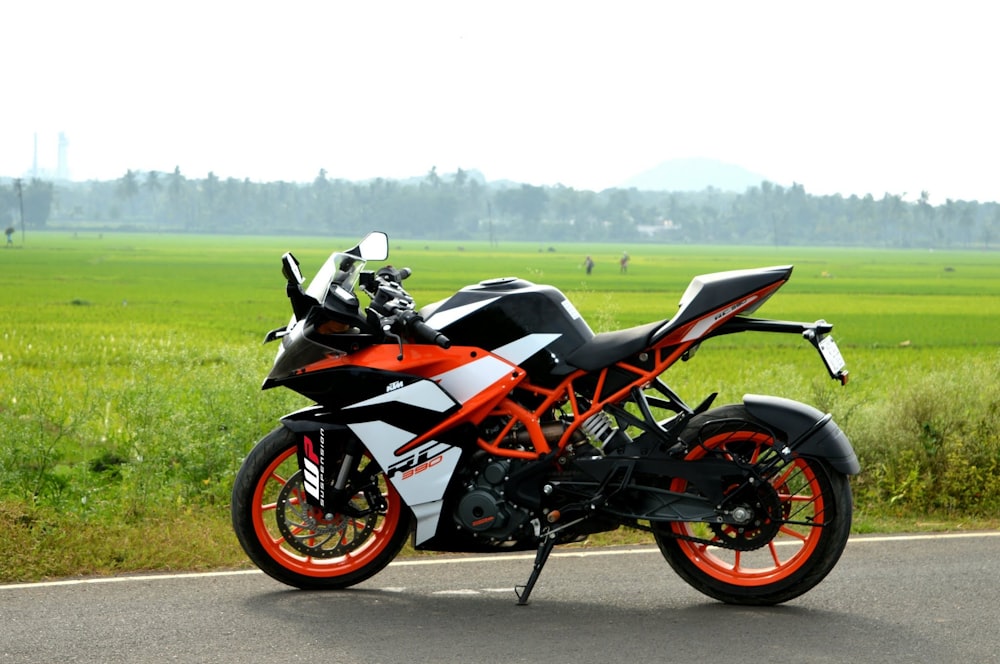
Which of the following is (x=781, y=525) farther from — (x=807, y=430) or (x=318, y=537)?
(x=318, y=537)

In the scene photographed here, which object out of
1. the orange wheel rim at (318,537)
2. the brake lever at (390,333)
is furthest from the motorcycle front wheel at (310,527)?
the brake lever at (390,333)

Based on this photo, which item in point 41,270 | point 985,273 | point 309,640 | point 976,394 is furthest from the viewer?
point 985,273

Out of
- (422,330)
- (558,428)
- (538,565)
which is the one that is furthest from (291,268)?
(538,565)

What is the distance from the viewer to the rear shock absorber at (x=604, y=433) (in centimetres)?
614

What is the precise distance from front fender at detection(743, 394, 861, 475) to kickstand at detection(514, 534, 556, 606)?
1.08 meters

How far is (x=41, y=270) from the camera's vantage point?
6662 cm

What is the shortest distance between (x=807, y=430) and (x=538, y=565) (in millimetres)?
1347

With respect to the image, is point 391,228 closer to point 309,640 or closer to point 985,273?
point 985,273

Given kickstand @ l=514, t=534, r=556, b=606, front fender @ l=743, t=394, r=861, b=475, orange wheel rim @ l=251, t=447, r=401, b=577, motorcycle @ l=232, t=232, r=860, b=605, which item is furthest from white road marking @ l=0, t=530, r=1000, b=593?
front fender @ l=743, t=394, r=861, b=475

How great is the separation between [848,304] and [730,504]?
45.7m

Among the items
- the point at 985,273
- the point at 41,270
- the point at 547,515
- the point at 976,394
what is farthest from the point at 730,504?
the point at 985,273

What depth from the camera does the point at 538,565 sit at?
6.01 metres

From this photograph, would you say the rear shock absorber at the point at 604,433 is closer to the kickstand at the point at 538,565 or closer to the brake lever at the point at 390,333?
the kickstand at the point at 538,565

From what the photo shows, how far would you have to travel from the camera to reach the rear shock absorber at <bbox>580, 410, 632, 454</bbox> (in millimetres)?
6145
